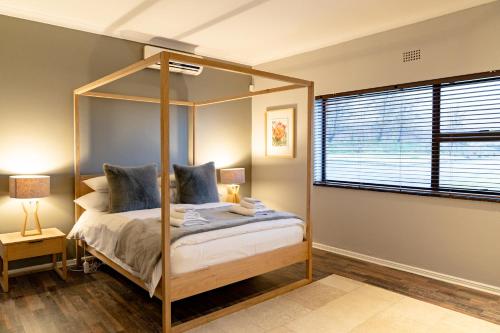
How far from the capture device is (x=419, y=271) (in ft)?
12.2

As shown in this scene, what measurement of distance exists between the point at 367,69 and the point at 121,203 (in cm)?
300

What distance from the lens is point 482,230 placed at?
10.8ft

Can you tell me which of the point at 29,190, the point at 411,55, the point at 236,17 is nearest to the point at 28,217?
the point at 29,190

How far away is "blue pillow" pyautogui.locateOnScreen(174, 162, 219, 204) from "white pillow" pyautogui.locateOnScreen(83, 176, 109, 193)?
0.75 meters

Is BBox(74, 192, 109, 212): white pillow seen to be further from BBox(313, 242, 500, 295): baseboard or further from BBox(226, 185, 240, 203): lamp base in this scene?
BBox(313, 242, 500, 295): baseboard

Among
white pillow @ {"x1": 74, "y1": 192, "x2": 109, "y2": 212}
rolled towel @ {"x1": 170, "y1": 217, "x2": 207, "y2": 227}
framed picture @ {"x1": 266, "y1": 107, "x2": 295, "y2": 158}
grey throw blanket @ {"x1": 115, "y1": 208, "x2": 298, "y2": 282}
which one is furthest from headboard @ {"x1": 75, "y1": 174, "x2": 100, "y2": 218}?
framed picture @ {"x1": 266, "y1": 107, "x2": 295, "y2": 158}

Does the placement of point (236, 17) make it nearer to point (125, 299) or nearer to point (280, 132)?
point (280, 132)

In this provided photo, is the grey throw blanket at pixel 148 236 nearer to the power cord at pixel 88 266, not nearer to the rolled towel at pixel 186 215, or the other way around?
the rolled towel at pixel 186 215

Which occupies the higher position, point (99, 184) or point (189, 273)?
point (99, 184)

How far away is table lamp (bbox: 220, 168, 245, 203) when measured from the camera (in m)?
4.97

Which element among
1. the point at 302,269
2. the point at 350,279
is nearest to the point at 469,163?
the point at 350,279

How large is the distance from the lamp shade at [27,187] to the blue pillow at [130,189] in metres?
0.58

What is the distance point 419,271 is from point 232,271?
2068mm

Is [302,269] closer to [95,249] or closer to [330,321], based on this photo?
[330,321]
